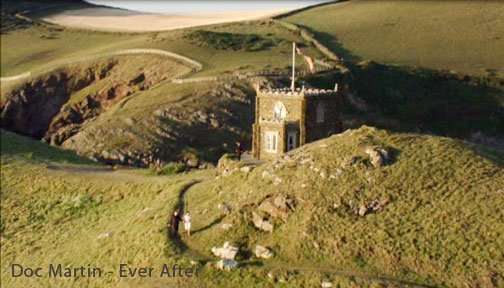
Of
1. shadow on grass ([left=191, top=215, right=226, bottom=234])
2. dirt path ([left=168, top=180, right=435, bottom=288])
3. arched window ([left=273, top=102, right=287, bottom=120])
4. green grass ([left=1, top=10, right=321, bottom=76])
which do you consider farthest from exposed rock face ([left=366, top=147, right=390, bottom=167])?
green grass ([left=1, top=10, right=321, bottom=76])

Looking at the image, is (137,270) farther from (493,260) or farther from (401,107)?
(401,107)

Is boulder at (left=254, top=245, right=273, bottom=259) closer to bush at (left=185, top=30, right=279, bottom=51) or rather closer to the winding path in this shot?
the winding path

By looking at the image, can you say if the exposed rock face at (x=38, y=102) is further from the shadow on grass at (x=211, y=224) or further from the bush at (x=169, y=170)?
the shadow on grass at (x=211, y=224)

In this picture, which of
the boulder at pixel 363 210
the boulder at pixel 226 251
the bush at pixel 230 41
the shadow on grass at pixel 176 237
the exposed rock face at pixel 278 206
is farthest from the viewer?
the bush at pixel 230 41

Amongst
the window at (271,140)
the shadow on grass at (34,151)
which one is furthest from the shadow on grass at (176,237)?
the shadow on grass at (34,151)

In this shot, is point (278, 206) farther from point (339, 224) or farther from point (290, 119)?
point (290, 119)

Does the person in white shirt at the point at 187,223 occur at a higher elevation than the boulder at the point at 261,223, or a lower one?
lower
